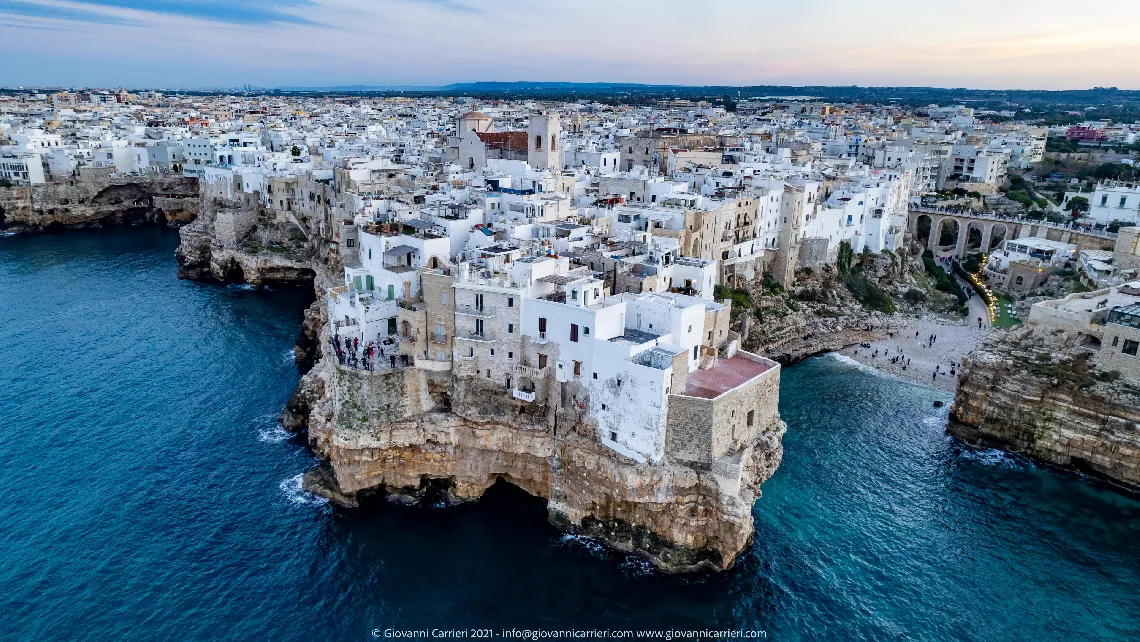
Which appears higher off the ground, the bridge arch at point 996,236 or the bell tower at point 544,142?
the bell tower at point 544,142

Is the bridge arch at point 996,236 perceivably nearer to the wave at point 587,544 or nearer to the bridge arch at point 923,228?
the bridge arch at point 923,228

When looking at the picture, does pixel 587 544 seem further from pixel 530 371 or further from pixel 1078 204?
pixel 1078 204

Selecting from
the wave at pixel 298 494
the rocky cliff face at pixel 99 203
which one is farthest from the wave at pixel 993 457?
the rocky cliff face at pixel 99 203

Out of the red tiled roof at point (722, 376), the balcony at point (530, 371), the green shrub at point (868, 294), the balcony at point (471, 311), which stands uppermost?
the balcony at point (471, 311)

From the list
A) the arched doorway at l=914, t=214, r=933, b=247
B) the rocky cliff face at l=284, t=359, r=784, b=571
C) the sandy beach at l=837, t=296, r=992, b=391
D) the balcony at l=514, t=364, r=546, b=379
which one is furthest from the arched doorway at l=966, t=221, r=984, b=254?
the balcony at l=514, t=364, r=546, b=379

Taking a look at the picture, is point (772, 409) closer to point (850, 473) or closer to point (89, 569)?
point (850, 473)

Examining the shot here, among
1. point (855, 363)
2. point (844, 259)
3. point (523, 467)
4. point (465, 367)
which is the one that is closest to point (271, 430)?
point (465, 367)
